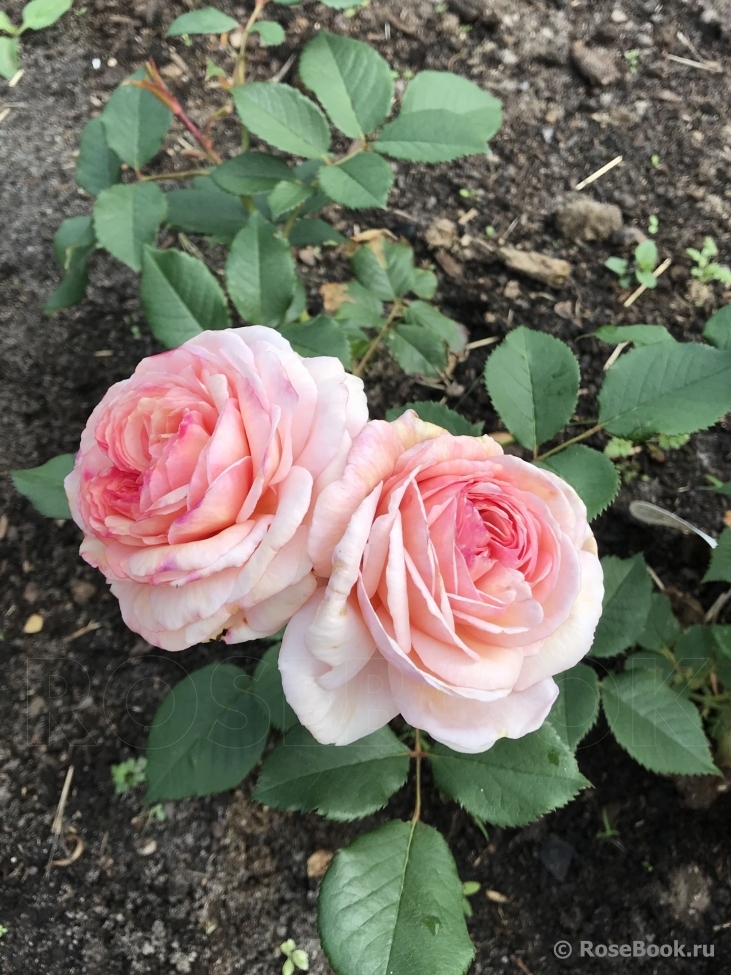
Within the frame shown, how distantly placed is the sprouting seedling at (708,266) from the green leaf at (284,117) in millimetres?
1082

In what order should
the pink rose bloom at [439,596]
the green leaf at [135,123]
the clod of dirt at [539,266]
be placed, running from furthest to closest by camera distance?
the clod of dirt at [539,266] < the green leaf at [135,123] < the pink rose bloom at [439,596]

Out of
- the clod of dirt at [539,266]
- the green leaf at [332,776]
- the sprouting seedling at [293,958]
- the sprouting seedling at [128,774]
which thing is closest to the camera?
the green leaf at [332,776]

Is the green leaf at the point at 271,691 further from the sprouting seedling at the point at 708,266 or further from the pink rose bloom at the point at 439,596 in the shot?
the sprouting seedling at the point at 708,266

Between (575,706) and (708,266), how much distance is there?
3.90 feet

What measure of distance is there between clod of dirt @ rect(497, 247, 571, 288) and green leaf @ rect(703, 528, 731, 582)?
90 centimetres

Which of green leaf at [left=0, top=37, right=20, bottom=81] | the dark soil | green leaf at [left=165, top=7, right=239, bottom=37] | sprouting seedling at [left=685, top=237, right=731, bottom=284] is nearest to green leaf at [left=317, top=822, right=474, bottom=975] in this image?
the dark soil

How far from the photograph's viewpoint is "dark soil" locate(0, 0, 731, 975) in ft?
4.08

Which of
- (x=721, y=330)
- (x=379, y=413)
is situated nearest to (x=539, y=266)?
(x=379, y=413)

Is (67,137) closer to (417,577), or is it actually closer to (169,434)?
(169,434)

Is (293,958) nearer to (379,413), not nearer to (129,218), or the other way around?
(379,413)

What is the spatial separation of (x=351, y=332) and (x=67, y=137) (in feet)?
3.77

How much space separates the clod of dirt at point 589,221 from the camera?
1.68m

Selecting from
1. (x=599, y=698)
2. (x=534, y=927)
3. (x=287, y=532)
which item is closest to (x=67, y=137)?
(x=287, y=532)

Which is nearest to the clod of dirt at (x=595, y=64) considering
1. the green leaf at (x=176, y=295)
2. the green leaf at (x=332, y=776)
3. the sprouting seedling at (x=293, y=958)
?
the green leaf at (x=176, y=295)
